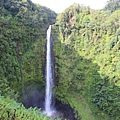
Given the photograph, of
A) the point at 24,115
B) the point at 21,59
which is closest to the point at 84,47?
the point at 21,59

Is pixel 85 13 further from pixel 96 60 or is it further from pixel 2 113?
pixel 2 113

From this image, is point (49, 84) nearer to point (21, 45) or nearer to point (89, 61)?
point (89, 61)

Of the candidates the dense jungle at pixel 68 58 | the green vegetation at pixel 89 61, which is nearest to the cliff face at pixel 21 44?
the dense jungle at pixel 68 58

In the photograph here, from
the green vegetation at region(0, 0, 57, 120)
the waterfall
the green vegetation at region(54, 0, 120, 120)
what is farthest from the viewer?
the waterfall

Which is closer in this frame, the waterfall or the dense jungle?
the dense jungle

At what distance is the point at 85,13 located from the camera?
17.6 metres

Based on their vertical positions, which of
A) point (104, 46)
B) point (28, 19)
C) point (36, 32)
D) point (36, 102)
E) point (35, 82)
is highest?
point (28, 19)

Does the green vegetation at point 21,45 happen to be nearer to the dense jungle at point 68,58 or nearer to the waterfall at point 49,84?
the dense jungle at point 68,58

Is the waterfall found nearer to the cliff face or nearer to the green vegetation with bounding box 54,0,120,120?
the cliff face

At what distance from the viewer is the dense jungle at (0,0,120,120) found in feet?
44.4

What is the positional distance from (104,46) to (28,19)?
24.3 feet

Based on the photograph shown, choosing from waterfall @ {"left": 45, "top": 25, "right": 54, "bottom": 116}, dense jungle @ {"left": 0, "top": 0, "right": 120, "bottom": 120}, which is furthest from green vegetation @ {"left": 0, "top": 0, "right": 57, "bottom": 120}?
waterfall @ {"left": 45, "top": 25, "right": 54, "bottom": 116}

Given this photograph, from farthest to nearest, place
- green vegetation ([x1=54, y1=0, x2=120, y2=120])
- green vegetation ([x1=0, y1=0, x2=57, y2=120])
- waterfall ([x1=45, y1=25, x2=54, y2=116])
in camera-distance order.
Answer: waterfall ([x1=45, y1=25, x2=54, y2=116]), green vegetation ([x1=0, y1=0, x2=57, y2=120]), green vegetation ([x1=54, y1=0, x2=120, y2=120])

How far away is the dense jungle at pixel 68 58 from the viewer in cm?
1353
